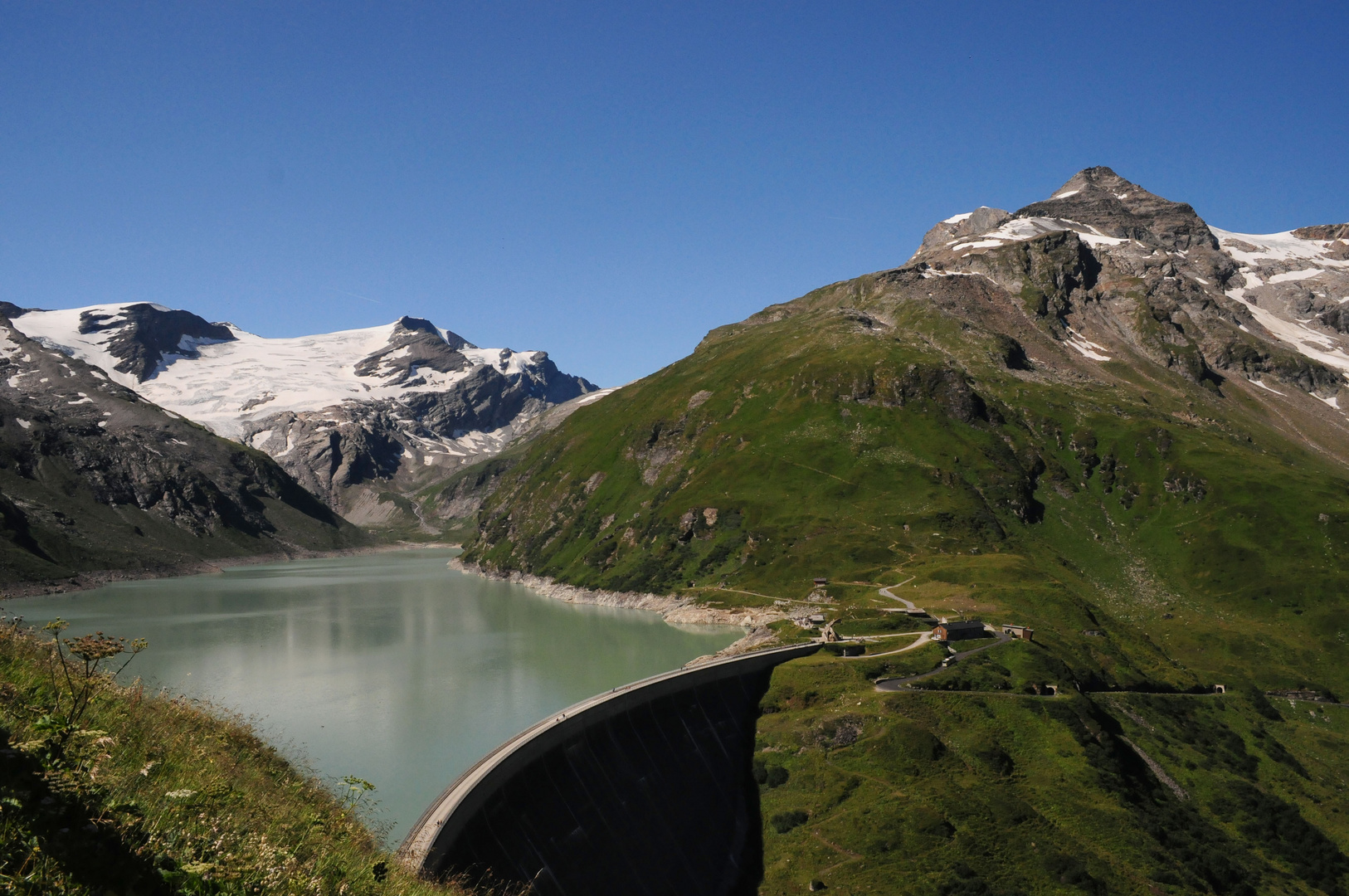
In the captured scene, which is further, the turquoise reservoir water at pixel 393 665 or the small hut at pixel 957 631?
the small hut at pixel 957 631

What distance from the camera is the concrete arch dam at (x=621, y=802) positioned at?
3806 cm

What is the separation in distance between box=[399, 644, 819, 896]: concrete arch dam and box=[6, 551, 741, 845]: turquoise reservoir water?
5.60 m

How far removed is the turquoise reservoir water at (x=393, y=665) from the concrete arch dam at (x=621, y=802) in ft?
18.4

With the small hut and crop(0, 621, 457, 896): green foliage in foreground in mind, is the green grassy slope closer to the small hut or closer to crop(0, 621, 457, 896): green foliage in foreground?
the small hut

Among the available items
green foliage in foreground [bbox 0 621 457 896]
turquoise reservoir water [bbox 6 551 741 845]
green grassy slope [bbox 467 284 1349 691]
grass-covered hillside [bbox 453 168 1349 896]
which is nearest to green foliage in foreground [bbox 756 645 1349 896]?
grass-covered hillside [bbox 453 168 1349 896]

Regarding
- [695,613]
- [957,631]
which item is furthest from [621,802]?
[695,613]

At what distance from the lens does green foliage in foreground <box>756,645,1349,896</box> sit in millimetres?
61250

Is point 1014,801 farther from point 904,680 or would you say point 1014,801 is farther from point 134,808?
point 134,808

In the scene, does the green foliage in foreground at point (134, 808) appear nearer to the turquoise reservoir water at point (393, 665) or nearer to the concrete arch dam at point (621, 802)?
the concrete arch dam at point (621, 802)

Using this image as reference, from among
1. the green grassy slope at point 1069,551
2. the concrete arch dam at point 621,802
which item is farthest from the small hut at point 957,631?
the concrete arch dam at point 621,802

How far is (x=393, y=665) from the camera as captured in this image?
117 m

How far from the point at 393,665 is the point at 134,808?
380 ft

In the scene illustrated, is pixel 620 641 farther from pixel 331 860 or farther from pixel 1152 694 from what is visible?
pixel 331 860

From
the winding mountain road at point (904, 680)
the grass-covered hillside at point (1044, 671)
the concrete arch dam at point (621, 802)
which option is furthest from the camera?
the winding mountain road at point (904, 680)
